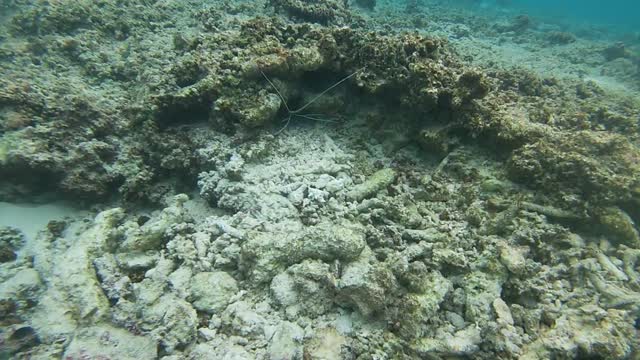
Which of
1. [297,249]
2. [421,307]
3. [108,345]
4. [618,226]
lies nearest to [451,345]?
[421,307]

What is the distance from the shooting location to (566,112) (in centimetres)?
594

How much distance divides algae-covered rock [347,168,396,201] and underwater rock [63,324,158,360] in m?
2.44

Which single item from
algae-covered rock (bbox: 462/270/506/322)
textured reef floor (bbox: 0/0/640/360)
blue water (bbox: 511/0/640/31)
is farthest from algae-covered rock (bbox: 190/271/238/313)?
blue water (bbox: 511/0/640/31)

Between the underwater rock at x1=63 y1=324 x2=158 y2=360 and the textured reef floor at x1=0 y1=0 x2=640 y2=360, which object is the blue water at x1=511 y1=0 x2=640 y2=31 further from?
the underwater rock at x1=63 y1=324 x2=158 y2=360

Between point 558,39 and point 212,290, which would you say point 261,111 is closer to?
point 212,290

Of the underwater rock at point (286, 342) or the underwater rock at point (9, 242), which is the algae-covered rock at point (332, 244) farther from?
the underwater rock at point (9, 242)

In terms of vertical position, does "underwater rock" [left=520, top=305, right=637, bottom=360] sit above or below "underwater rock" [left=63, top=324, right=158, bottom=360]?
above

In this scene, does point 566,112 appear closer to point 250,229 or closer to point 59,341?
point 250,229

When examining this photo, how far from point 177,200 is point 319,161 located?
1.80 m

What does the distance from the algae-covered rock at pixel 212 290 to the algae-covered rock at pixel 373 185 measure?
5.36 ft

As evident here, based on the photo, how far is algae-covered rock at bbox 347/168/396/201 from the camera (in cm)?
401

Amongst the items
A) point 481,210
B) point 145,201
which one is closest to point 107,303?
point 145,201

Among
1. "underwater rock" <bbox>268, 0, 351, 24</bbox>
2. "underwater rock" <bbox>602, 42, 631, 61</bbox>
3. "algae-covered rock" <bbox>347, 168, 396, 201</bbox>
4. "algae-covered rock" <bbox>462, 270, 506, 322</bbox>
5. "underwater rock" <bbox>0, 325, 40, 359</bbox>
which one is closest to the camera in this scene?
"underwater rock" <bbox>0, 325, 40, 359</bbox>

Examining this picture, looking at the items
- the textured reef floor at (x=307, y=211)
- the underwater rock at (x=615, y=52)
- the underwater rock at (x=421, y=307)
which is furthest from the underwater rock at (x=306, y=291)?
the underwater rock at (x=615, y=52)
